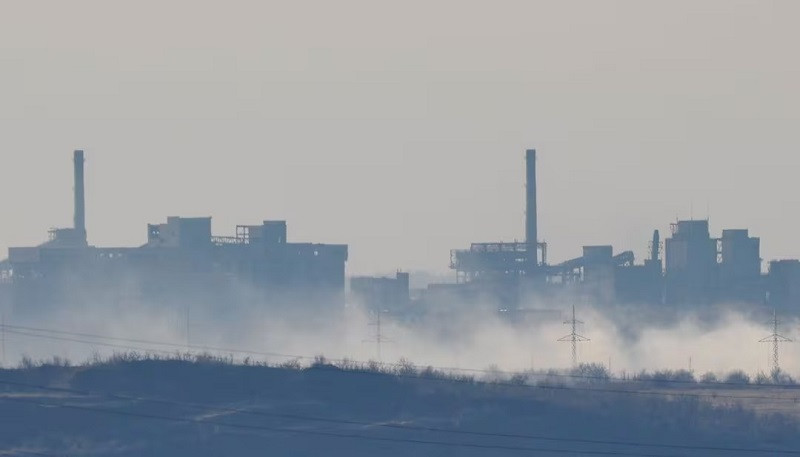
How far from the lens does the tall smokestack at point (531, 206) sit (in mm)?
149750

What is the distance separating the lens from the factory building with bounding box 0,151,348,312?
143m

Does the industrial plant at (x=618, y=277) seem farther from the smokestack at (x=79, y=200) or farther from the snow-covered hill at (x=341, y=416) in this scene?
the snow-covered hill at (x=341, y=416)

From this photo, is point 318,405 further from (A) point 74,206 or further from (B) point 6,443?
(A) point 74,206

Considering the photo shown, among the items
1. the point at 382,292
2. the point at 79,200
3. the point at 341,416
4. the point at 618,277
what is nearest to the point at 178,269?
the point at 79,200

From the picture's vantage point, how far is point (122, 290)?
475ft

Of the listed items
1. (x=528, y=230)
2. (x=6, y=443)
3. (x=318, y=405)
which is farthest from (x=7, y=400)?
(x=528, y=230)

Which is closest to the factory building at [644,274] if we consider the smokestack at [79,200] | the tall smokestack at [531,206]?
the tall smokestack at [531,206]

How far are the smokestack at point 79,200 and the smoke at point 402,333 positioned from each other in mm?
6612

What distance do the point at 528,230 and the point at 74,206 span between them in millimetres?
30682

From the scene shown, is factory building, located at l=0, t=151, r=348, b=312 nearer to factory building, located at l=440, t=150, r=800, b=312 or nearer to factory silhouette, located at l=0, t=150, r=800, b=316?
factory silhouette, located at l=0, t=150, r=800, b=316

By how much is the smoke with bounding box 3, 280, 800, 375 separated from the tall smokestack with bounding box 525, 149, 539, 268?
5.33 m

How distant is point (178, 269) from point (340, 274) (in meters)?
12.0

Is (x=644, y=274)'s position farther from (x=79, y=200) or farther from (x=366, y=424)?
(x=366, y=424)

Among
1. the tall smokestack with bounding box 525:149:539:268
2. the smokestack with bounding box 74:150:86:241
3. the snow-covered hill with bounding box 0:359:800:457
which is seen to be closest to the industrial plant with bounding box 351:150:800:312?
the tall smokestack with bounding box 525:149:539:268
